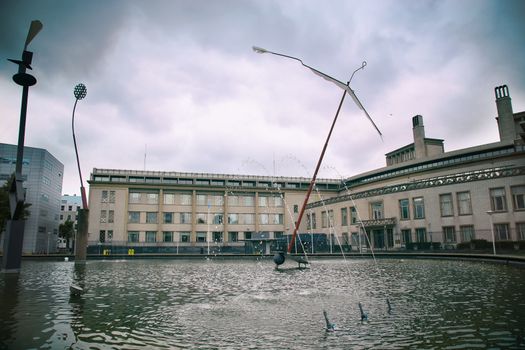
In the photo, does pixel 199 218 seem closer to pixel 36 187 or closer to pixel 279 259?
pixel 36 187

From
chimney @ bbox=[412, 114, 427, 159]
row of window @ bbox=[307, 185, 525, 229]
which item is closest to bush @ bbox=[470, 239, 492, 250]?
row of window @ bbox=[307, 185, 525, 229]

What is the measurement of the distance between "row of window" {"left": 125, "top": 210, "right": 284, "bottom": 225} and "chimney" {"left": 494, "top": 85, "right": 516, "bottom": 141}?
5157 centimetres

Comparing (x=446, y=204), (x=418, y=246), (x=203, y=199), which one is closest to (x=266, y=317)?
(x=418, y=246)

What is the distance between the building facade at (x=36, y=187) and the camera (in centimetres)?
8569

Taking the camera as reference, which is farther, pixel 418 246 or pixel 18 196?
pixel 418 246

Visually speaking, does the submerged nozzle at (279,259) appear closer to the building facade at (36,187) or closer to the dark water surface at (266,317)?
the dark water surface at (266,317)

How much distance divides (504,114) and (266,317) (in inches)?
2635

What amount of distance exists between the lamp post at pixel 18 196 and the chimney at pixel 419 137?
68138 millimetres

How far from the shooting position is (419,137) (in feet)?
253

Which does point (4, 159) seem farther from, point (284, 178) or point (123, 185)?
point (284, 178)

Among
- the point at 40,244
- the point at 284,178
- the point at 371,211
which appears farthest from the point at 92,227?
the point at 371,211

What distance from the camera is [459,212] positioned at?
5456cm

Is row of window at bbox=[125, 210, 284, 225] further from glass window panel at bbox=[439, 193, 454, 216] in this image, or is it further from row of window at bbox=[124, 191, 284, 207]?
glass window panel at bbox=[439, 193, 454, 216]

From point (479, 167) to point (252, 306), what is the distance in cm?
5948
